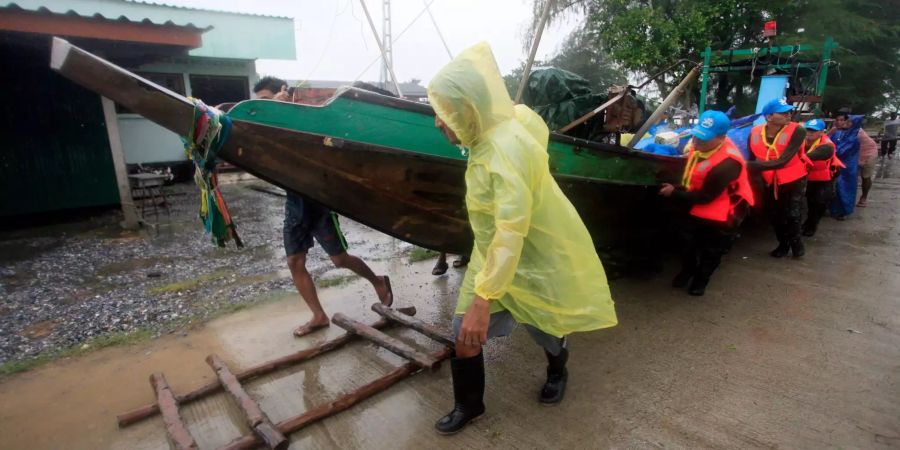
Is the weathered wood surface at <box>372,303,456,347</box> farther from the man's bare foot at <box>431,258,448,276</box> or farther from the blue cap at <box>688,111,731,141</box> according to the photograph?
the blue cap at <box>688,111,731,141</box>

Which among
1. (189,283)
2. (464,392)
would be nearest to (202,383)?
(464,392)

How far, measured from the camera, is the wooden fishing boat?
211 cm

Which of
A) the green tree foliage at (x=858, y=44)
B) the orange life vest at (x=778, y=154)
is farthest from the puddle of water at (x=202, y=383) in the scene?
the green tree foliage at (x=858, y=44)

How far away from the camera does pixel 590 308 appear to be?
206 cm

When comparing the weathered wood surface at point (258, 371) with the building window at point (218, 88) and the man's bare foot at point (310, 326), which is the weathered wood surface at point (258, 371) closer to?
the man's bare foot at point (310, 326)

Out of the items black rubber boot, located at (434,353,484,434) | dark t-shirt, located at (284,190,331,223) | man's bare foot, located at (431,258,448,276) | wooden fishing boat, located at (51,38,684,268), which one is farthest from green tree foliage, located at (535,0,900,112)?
black rubber boot, located at (434,353,484,434)

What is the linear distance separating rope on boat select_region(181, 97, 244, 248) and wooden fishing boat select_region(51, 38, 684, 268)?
0.04 m

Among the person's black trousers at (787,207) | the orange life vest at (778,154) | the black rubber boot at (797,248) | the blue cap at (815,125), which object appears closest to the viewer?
the orange life vest at (778,154)

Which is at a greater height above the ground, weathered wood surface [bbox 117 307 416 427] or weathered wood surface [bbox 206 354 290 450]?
weathered wood surface [bbox 206 354 290 450]

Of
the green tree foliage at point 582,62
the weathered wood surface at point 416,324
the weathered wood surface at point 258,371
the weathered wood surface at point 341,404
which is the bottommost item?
the weathered wood surface at point 258,371

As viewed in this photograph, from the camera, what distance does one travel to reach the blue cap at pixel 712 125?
11.3 ft

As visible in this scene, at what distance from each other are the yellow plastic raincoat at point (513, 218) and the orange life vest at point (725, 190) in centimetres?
200

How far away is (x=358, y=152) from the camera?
2.62 m

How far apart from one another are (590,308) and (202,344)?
8.63ft
